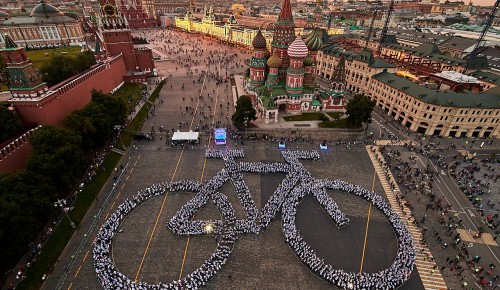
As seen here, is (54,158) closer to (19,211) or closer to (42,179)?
(42,179)

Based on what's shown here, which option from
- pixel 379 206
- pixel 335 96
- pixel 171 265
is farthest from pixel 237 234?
pixel 335 96

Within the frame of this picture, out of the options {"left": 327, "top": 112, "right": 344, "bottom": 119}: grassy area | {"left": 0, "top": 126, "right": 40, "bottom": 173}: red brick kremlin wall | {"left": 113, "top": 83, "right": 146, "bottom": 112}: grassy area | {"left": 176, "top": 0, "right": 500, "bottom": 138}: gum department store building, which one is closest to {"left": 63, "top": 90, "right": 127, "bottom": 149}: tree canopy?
{"left": 0, "top": 126, "right": 40, "bottom": 173}: red brick kremlin wall

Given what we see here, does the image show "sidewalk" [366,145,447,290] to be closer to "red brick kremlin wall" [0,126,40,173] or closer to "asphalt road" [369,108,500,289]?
"asphalt road" [369,108,500,289]

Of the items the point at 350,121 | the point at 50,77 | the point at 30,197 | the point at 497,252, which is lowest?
the point at 497,252

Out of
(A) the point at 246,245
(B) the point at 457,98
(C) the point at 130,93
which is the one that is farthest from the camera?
(C) the point at 130,93

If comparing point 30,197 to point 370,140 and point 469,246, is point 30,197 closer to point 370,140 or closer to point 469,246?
point 469,246

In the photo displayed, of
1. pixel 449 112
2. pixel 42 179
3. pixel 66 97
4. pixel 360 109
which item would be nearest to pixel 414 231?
pixel 360 109

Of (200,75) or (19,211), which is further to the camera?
(200,75)
